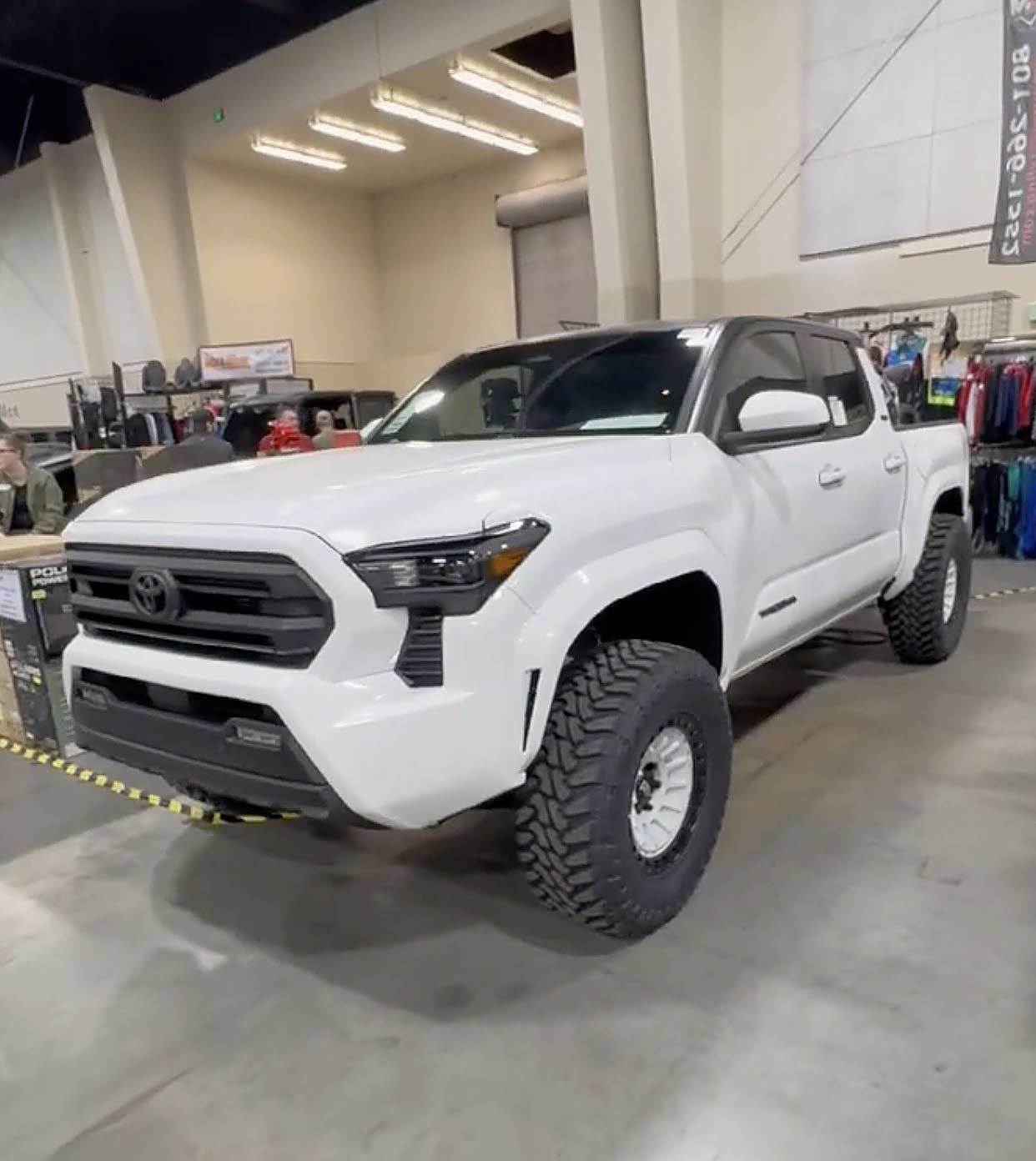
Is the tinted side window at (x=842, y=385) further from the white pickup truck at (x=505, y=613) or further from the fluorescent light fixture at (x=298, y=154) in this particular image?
the fluorescent light fixture at (x=298, y=154)

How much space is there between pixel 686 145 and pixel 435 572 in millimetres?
8663

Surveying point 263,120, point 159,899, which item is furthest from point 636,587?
point 263,120

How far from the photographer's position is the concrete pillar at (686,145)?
8.76 metres

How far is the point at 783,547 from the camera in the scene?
278cm

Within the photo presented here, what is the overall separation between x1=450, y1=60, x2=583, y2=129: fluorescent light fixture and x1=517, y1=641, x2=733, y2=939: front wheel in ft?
33.2

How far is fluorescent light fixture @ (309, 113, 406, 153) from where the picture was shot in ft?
42.8

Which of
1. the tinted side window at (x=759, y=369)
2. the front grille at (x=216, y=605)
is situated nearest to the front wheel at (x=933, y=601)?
the tinted side window at (x=759, y=369)

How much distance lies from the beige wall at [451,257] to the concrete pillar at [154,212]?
3.44 meters

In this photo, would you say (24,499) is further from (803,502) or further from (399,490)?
(803,502)

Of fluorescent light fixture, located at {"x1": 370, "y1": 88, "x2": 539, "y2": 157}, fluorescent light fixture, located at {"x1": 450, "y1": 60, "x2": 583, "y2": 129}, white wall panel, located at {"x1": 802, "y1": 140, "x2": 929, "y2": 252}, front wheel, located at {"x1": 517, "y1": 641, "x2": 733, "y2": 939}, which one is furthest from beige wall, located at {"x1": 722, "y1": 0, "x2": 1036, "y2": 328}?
front wheel, located at {"x1": 517, "y1": 641, "x2": 733, "y2": 939}

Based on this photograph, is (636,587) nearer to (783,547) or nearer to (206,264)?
(783,547)

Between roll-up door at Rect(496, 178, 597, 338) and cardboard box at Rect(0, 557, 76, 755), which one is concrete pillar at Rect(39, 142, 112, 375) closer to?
roll-up door at Rect(496, 178, 597, 338)

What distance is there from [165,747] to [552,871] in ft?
3.00

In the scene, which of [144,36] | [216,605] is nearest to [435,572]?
[216,605]
